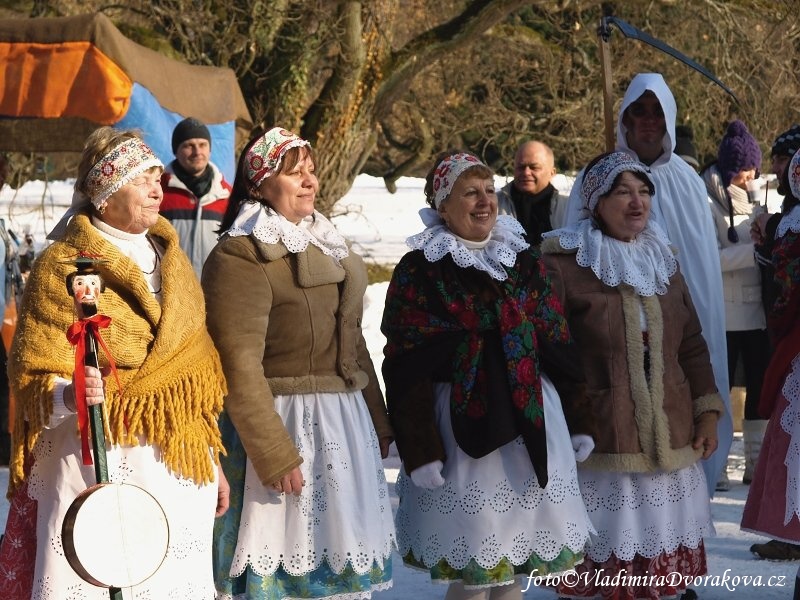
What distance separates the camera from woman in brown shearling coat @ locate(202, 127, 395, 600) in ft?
11.9

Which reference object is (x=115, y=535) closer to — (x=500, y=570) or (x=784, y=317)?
(x=500, y=570)

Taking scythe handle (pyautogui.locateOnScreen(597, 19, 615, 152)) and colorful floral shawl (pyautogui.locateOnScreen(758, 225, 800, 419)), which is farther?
scythe handle (pyautogui.locateOnScreen(597, 19, 615, 152))

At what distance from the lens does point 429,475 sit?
12.7 ft

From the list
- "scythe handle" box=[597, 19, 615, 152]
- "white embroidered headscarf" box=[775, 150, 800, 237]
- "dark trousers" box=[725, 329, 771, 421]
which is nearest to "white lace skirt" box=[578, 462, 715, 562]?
"white embroidered headscarf" box=[775, 150, 800, 237]

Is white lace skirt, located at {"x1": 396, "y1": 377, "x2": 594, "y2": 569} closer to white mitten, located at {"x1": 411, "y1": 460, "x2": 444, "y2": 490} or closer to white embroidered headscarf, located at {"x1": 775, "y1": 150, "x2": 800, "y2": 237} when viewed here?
white mitten, located at {"x1": 411, "y1": 460, "x2": 444, "y2": 490}

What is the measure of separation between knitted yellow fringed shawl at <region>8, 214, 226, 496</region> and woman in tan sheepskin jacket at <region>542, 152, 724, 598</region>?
144cm

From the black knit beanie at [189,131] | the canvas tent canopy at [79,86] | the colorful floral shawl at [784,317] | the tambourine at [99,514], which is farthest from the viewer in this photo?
the canvas tent canopy at [79,86]

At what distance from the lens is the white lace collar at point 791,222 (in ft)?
14.8

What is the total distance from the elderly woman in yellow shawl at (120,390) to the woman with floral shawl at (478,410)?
69 centimetres

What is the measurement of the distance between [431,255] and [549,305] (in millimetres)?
423

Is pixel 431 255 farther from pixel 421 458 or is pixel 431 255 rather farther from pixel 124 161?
pixel 124 161

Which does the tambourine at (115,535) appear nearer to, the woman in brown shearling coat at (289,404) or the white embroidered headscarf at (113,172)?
the woman in brown shearling coat at (289,404)

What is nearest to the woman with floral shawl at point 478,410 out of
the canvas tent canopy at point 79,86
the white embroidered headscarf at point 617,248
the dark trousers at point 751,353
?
the white embroidered headscarf at point 617,248

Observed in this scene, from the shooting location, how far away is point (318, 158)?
1148 centimetres
